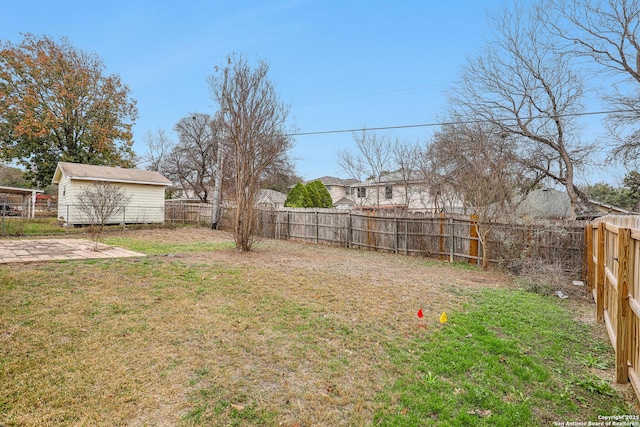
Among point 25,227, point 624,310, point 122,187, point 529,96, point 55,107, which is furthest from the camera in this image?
point 55,107

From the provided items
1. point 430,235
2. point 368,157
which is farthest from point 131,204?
point 430,235

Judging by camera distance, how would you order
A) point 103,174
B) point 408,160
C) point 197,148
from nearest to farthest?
1. point 103,174
2. point 408,160
3. point 197,148

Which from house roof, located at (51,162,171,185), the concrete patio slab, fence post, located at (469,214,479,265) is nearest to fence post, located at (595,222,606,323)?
fence post, located at (469,214,479,265)

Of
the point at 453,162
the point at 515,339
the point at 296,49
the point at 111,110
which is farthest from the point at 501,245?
the point at 111,110

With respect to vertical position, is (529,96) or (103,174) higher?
(529,96)

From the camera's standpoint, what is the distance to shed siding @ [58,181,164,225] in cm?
1594

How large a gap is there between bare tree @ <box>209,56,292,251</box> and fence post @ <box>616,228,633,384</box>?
823 centimetres

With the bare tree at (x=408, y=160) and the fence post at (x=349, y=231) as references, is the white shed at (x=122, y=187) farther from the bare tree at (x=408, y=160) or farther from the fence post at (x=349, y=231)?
the bare tree at (x=408, y=160)

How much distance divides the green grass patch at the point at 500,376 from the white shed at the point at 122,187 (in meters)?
17.4

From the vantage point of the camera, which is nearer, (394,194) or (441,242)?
(441,242)

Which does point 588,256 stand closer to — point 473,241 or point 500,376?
point 473,241

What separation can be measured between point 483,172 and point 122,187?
17.7 m

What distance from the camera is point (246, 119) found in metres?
9.55

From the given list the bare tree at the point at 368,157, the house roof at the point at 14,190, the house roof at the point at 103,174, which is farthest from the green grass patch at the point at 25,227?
the bare tree at the point at 368,157
